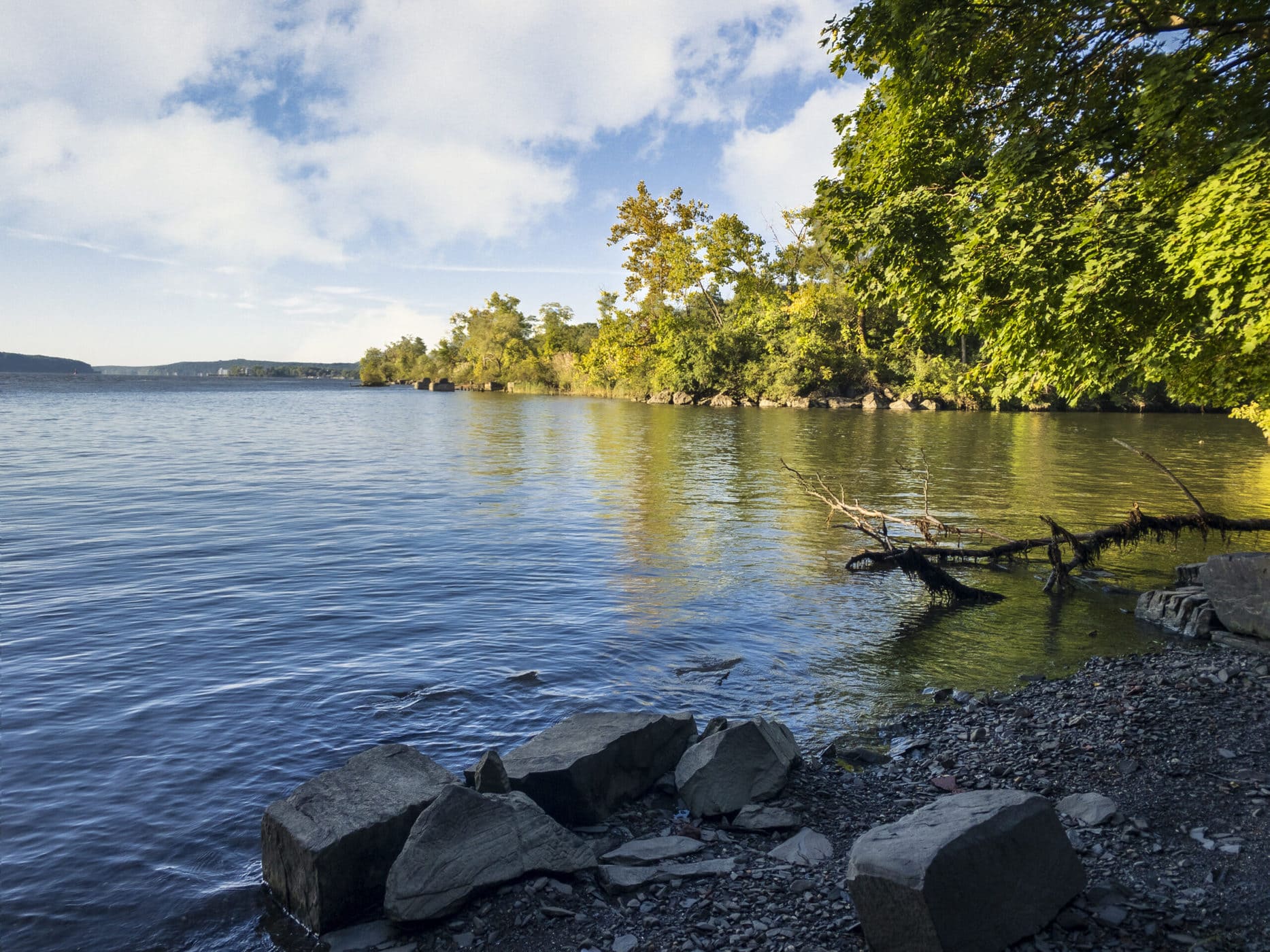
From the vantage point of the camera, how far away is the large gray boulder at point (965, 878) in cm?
450

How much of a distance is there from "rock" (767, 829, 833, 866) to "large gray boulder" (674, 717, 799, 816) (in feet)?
2.31

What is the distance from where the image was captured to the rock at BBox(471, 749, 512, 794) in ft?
21.4

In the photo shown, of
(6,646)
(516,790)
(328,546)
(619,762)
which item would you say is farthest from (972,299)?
(6,646)

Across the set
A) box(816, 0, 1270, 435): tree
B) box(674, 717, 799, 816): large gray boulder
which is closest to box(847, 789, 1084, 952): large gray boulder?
box(674, 717, 799, 816): large gray boulder

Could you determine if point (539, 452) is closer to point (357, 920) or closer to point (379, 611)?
point (379, 611)

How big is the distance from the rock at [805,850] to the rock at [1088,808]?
2.01 metres

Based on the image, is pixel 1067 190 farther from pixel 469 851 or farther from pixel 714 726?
pixel 469 851

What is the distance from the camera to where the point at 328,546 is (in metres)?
18.7

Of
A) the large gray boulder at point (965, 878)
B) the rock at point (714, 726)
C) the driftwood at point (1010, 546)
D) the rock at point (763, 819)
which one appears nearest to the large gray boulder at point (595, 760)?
the rock at point (714, 726)

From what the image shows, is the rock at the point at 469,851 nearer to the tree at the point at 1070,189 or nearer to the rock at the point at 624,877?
the rock at the point at 624,877

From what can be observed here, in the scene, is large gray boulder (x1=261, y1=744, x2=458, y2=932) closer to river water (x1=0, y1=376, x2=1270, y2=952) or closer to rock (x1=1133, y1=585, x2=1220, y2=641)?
river water (x1=0, y1=376, x2=1270, y2=952)

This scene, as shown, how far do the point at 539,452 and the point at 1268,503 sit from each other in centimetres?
3018

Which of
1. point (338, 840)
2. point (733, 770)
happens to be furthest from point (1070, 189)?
point (338, 840)

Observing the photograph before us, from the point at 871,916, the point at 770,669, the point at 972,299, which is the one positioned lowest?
the point at 770,669
